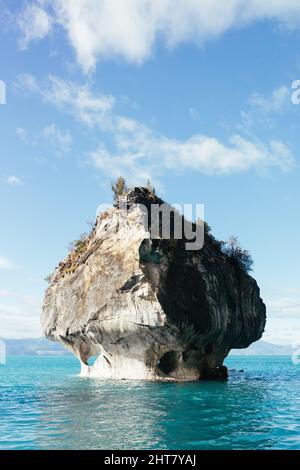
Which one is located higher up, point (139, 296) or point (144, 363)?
point (139, 296)

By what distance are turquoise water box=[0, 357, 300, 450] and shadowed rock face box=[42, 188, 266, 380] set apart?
4.67 meters

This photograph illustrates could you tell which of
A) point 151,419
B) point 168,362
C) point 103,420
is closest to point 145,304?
point 168,362

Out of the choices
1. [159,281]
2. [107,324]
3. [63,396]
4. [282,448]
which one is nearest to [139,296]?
[159,281]

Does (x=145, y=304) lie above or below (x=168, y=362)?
above

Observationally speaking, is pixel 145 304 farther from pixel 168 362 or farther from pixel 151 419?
pixel 151 419

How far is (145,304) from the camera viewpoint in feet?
97.9

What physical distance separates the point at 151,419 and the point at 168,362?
16721 millimetres

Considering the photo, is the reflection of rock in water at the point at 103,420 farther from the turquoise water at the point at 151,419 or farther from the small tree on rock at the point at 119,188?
the small tree on rock at the point at 119,188

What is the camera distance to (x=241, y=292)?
4088 cm

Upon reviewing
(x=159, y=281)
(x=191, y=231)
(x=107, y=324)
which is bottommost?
(x=107, y=324)

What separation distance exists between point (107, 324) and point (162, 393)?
806 centimetres

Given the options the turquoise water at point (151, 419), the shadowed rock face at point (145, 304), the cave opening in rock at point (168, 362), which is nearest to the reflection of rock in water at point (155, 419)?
the turquoise water at point (151, 419)
